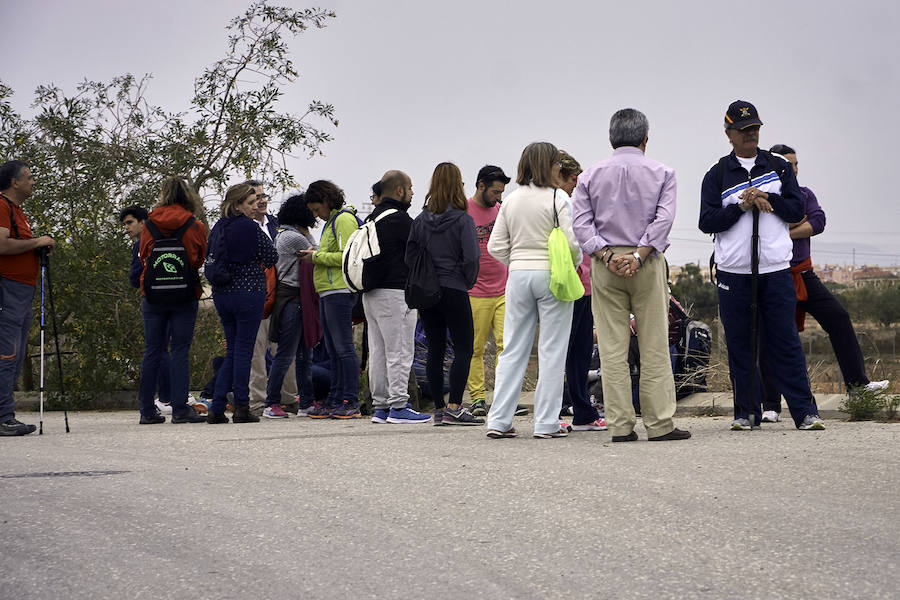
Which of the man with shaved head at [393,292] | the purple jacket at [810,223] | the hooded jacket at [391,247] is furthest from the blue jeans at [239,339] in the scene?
the purple jacket at [810,223]

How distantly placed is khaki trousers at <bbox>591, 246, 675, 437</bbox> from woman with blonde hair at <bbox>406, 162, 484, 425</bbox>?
59.3 inches

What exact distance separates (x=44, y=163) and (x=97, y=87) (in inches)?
54.8

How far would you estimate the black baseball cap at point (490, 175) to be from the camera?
10.8 metres

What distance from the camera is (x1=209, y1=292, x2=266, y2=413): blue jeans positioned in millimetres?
10180

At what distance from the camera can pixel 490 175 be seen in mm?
10844

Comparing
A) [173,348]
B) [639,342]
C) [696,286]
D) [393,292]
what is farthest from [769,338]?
[696,286]

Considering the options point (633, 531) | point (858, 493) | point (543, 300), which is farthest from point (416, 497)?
point (543, 300)

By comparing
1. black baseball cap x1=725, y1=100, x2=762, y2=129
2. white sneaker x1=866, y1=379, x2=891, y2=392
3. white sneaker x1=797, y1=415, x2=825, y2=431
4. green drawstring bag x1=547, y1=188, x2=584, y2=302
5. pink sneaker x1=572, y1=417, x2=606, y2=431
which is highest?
black baseball cap x1=725, y1=100, x2=762, y2=129

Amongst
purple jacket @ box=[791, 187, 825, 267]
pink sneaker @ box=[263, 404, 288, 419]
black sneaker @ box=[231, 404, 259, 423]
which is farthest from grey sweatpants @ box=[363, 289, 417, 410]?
purple jacket @ box=[791, 187, 825, 267]

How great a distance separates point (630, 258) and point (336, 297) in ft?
12.2

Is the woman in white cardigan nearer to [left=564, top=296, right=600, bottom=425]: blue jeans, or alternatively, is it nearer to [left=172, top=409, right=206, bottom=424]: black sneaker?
[left=564, top=296, right=600, bottom=425]: blue jeans

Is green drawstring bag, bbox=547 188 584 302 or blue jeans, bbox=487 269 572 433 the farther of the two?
blue jeans, bbox=487 269 572 433

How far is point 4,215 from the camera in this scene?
9.17 metres

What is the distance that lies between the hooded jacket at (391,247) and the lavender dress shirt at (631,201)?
8.31 feet
